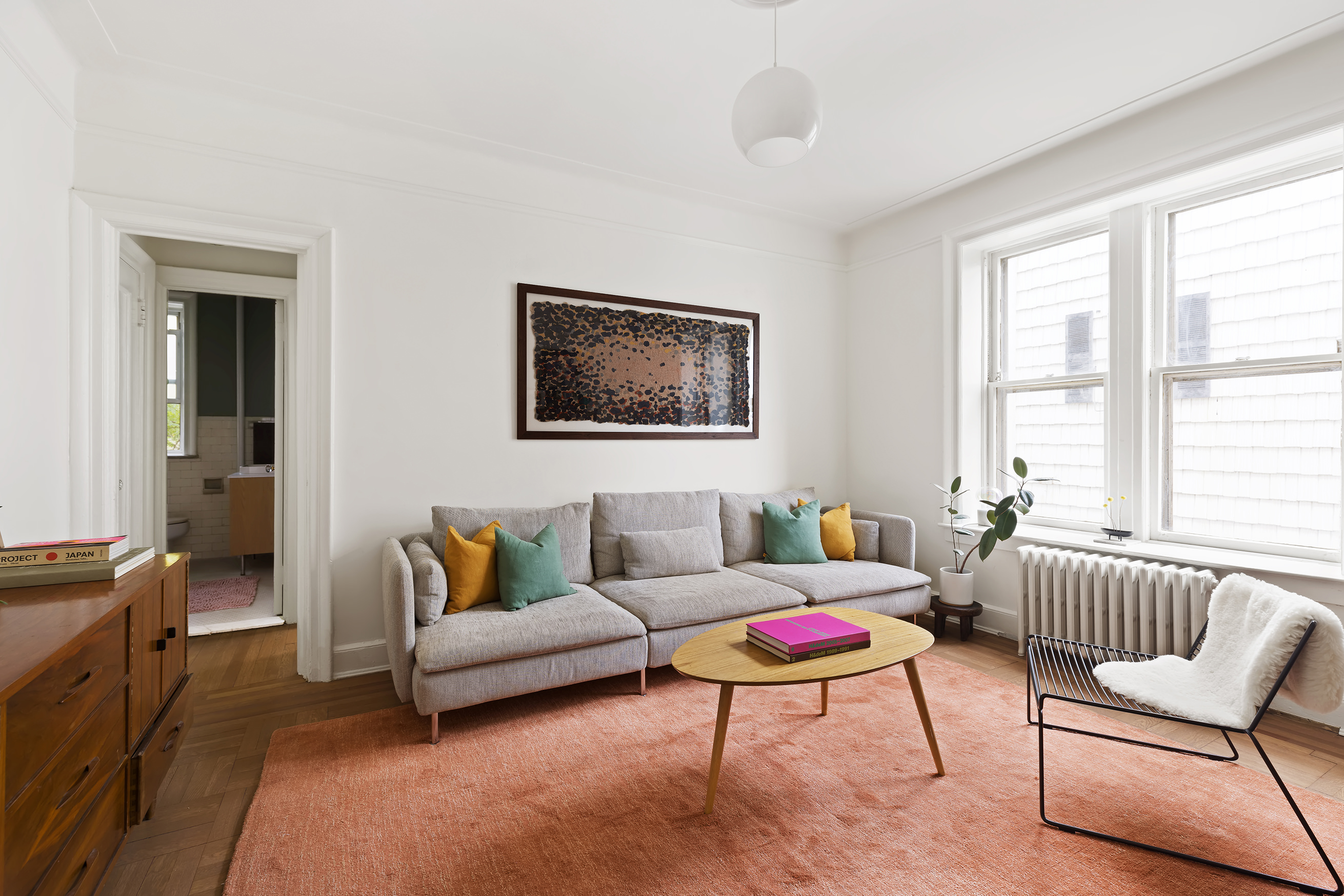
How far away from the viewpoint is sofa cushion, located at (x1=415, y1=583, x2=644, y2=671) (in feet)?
8.28

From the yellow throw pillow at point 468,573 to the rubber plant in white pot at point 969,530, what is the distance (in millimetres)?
2584

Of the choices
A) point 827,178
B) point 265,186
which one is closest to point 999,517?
point 827,178

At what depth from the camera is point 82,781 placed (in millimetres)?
1398

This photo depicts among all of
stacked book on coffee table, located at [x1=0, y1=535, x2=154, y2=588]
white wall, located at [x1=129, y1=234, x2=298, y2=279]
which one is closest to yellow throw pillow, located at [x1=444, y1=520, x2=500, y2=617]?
stacked book on coffee table, located at [x1=0, y1=535, x2=154, y2=588]

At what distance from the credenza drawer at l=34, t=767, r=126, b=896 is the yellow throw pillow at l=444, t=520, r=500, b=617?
1.32 meters

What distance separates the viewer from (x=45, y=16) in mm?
2355

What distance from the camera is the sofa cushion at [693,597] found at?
10.1 feet

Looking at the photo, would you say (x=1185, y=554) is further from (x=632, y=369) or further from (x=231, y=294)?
(x=231, y=294)

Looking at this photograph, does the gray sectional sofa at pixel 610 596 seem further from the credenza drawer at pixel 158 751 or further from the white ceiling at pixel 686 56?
the white ceiling at pixel 686 56

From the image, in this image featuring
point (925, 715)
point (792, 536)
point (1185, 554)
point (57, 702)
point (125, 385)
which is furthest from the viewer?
point (792, 536)

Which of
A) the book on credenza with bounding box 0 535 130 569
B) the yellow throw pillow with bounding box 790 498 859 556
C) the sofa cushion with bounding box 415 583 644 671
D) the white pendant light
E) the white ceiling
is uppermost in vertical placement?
the white ceiling

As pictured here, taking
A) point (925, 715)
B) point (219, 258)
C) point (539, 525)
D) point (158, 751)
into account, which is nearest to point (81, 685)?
point (158, 751)

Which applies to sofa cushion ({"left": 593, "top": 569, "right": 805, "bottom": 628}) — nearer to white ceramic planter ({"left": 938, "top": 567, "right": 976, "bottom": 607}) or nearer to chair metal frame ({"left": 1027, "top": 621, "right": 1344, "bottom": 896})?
white ceramic planter ({"left": 938, "top": 567, "right": 976, "bottom": 607})

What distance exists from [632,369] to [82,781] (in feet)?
10.1
